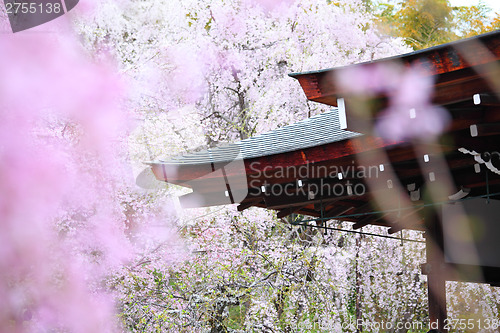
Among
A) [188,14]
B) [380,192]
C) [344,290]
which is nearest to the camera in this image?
[380,192]

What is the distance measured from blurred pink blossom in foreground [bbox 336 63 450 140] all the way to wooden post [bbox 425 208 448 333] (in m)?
1.48

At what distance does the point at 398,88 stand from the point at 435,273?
1.81 m

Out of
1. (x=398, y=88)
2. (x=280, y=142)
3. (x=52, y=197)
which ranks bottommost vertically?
(x=52, y=197)

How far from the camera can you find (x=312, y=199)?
3.49 meters

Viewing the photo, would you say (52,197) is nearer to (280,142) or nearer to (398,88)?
(280,142)

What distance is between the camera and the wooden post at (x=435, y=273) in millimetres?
3342

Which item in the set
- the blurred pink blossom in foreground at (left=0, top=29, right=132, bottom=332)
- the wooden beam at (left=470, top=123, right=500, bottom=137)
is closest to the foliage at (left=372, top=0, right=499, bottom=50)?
the blurred pink blossom in foreground at (left=0, top=29, right=132, bottom=332)

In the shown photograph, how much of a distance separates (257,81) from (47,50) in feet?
11.5

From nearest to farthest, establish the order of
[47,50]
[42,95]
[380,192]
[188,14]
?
[380,192] → [42,95] → [47,50] → [188,14]

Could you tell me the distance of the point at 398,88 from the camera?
2.12 m

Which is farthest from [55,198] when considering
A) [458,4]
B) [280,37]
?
[458,4]

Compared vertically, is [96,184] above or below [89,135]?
below

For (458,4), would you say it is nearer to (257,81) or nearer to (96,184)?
(257,81)

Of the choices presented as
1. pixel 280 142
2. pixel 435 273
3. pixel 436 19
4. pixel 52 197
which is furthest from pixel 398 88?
pixel 436 19
